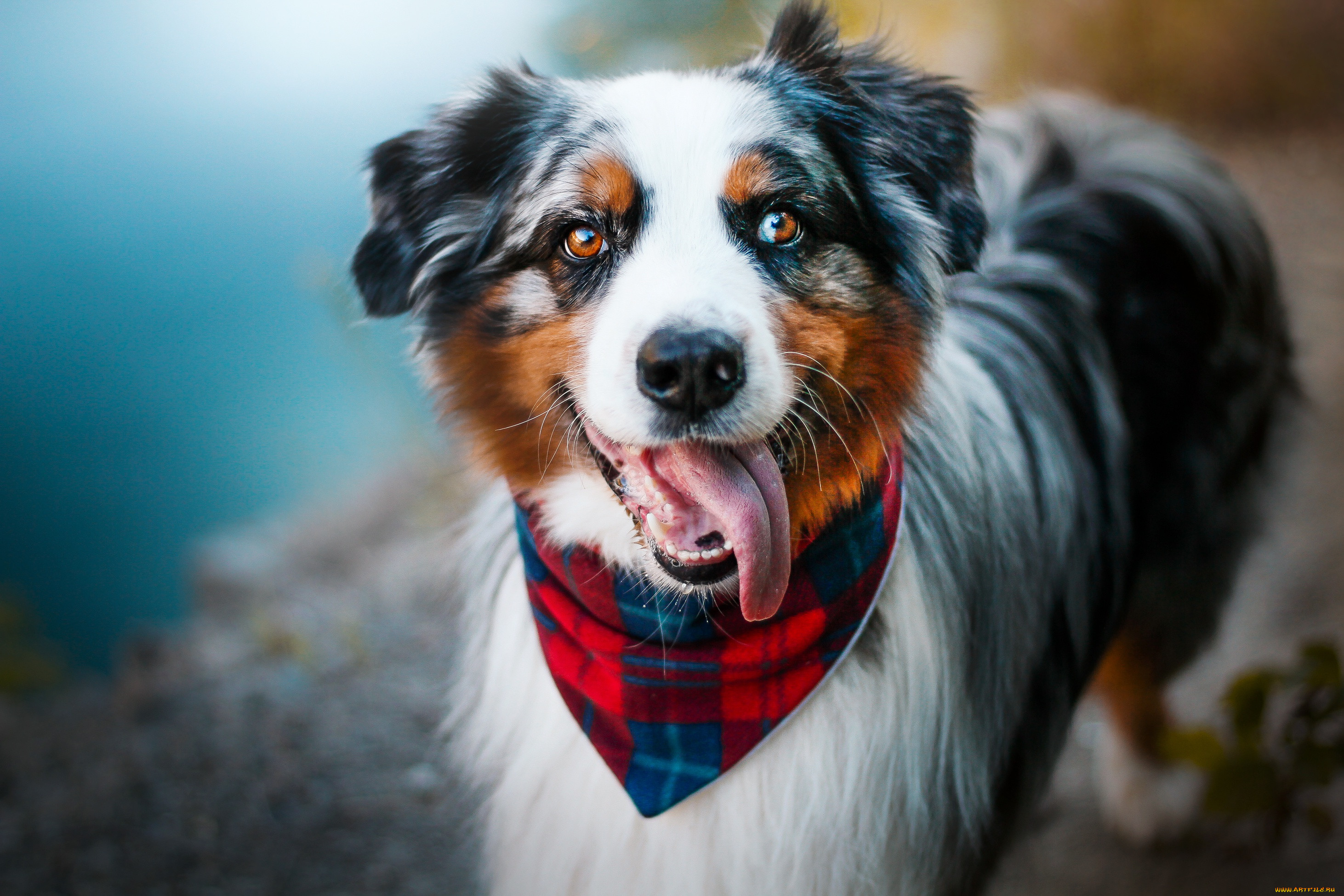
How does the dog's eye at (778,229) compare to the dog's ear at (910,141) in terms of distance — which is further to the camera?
the dog's ear at (910,141)

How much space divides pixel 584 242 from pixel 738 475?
53cm

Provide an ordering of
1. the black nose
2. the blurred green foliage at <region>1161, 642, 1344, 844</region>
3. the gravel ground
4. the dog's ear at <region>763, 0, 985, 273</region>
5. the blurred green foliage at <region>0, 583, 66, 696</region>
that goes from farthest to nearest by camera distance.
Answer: the blurred green foliage at <region>0, 583, 66, 696</region> → the gravel ground → the blurred green foliage at <region>1161, 642, 1344, 844</region> → the dog's ear at <region>763, 0, 985, 273</region> → the black nose

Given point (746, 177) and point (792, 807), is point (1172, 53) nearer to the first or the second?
point (746, 177)

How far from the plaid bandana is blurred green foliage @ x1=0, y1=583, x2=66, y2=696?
3261 mm

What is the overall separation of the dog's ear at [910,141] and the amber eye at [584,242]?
0.50 metres

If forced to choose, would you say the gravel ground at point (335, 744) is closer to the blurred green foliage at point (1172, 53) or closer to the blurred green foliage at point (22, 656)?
the blurred green foliage at point (22, 656)

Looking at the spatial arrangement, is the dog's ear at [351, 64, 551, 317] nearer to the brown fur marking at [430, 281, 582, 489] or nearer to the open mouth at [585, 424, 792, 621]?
the brown fur marking at [430, 281, 582, 489]

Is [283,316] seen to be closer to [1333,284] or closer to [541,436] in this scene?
[541,436]

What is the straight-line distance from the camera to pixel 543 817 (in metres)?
1.76

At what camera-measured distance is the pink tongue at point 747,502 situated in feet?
4.71

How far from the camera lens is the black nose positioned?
4.34 ft

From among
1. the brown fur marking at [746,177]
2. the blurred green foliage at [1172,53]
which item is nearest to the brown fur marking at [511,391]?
the brown fur marking at [746,177]

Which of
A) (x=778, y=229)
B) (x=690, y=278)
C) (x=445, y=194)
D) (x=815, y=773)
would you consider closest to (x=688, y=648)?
(x=815, y=773)

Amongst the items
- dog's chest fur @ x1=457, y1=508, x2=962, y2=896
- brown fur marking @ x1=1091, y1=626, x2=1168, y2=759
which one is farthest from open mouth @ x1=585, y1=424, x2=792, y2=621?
brown fur marking @ x1=1091, y1=626, x2=1168, y2=759
